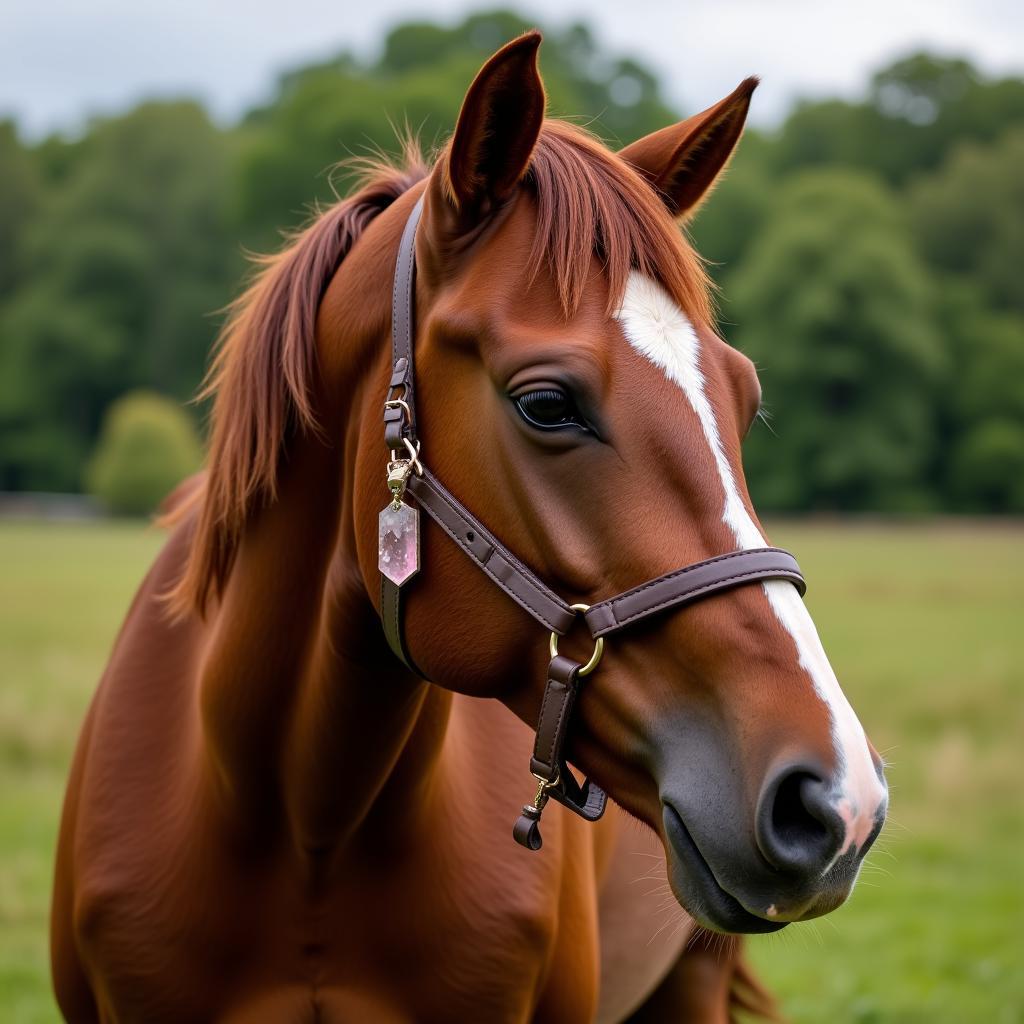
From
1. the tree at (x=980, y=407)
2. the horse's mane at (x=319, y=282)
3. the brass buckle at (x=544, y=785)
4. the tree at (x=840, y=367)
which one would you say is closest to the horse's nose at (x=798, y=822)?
the brass buckle at (x=544, y=785)

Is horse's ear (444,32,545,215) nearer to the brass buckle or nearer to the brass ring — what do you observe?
the brass ring

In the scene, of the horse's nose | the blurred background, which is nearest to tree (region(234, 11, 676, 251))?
the blurred background

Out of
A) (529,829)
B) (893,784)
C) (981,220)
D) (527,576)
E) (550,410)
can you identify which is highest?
(981,220)

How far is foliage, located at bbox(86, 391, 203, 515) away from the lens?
45.5 meters

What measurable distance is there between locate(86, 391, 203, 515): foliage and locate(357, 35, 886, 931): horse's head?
43.9 meters

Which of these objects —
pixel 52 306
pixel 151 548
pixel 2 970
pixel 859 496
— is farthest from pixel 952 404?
pixel 2 970

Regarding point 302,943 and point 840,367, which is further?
point 840,367

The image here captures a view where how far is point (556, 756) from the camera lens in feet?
7.06

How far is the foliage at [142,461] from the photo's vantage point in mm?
45500

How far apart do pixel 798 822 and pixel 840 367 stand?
171 ft

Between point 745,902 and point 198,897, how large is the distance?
1.35 m

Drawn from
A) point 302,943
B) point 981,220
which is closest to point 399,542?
point 302,943

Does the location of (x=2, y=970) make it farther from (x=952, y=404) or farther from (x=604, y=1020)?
(x=952, y=404)

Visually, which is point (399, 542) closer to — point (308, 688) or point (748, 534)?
point (308, 688)
